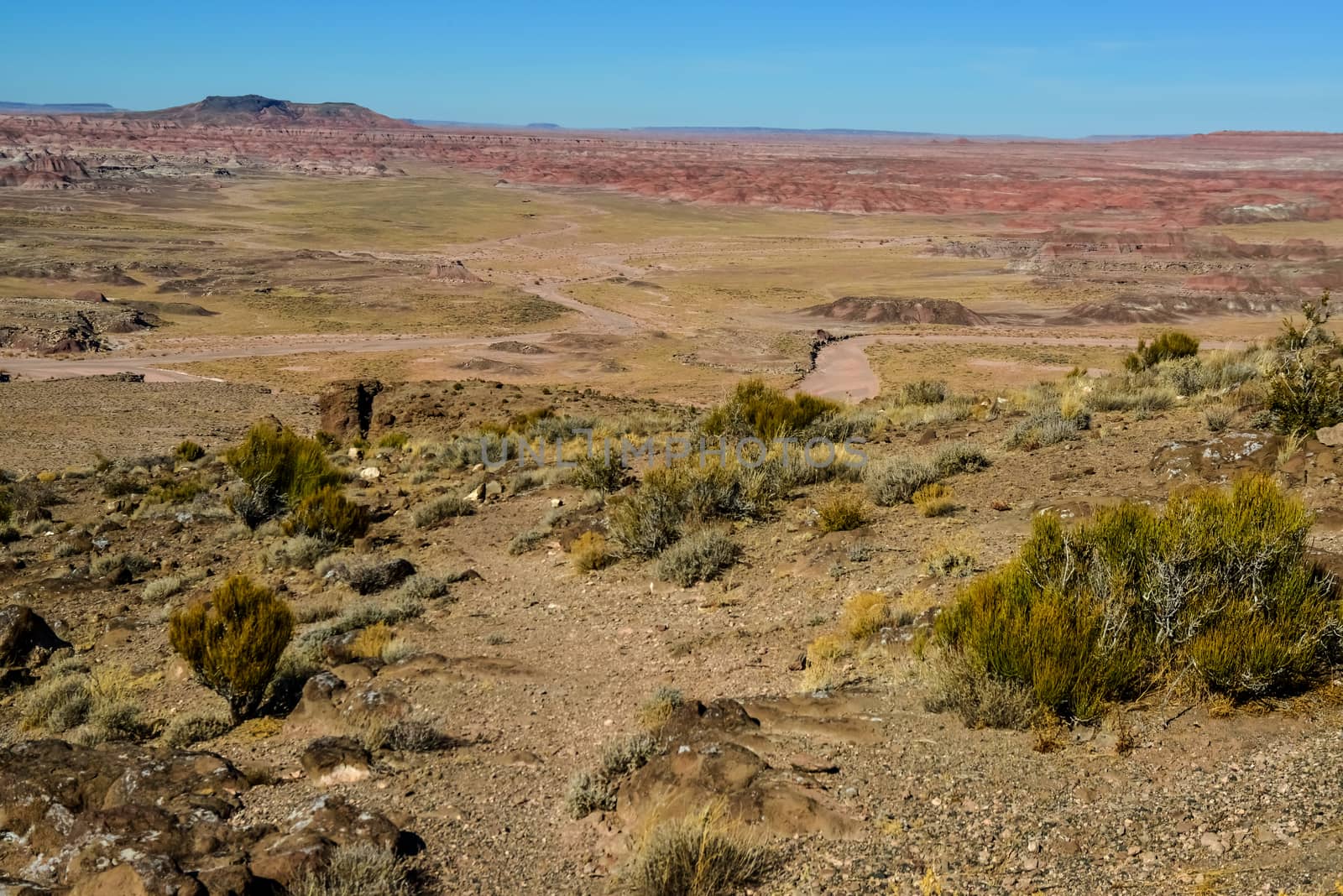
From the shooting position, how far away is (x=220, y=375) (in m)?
42.2

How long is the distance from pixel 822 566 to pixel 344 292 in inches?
2450

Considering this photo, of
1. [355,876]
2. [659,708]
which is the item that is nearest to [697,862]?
[355,876]

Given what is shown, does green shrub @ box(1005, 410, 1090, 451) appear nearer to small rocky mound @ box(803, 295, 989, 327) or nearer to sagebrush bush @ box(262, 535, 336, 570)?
sagebrush bush @ box(262, 535, 336, 570)

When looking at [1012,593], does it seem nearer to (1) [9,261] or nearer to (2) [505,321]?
(2) [505,321]

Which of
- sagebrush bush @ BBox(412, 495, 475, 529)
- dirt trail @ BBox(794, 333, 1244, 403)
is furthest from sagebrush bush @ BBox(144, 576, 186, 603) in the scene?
dirt trail @ BBox(794, 333, 1244, 403)

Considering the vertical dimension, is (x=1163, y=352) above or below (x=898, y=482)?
above

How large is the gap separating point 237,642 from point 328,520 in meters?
5.86

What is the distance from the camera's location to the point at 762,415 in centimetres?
1716

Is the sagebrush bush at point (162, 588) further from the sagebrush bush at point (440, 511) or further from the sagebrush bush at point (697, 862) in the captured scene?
the sagebrush bush at point (697, 862)

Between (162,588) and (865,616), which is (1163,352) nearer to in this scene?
(865,616)

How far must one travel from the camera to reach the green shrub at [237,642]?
831cm

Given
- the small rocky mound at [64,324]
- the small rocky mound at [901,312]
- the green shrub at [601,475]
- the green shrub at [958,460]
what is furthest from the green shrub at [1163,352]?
the small rocky mound at [64,324]

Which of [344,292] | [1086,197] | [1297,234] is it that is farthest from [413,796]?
[1086,197]

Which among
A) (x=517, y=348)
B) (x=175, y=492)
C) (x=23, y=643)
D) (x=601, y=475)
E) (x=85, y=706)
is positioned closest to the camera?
(x=85, y=706)
